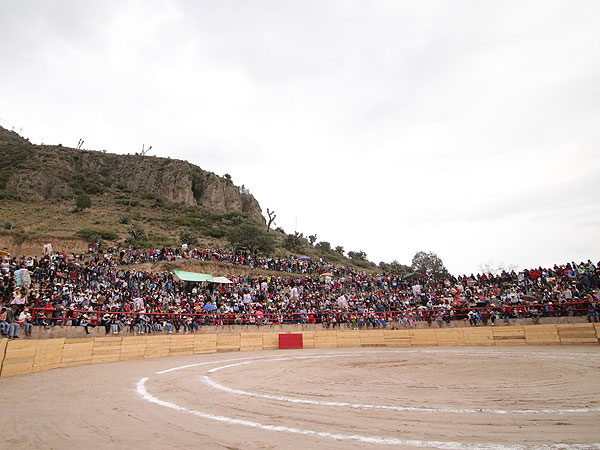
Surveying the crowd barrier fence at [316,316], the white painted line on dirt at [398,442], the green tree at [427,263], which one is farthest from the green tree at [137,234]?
the green tree at [427,263]

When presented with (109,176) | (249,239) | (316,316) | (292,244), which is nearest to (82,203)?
(109,176)

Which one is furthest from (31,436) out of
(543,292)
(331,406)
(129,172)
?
(129,172)

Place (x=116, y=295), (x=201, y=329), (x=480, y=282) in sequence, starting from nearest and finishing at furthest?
(x=201, y=329) < (x=116, y=295) < (x=480, y=282)

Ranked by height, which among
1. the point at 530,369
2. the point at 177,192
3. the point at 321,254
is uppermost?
the point at 177,192

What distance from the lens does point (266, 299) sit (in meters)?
31.0

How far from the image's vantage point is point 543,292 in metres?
25.8

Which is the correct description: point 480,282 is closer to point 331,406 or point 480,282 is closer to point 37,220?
point 331,406

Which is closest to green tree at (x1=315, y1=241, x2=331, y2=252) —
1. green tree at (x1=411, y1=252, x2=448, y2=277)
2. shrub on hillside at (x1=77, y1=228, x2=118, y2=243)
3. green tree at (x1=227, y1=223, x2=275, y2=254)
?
green tree at (x1=411, y1=252, x2=448, y2=277)

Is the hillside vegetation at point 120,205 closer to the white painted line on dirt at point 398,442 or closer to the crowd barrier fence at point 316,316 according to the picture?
the crowd barrier fence at point 316,316

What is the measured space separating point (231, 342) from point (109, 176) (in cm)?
8840

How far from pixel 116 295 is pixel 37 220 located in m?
41.2

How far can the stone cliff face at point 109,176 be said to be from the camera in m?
72.7

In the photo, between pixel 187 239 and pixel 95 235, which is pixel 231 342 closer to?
pixel 95 235

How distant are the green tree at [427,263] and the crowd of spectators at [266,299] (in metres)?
50.9
